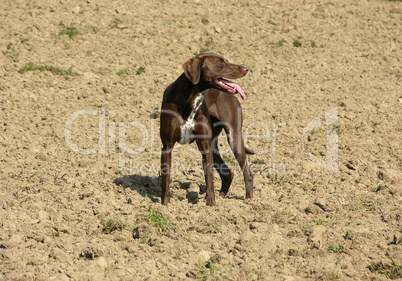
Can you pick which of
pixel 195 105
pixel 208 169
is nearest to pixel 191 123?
pixel 195 105

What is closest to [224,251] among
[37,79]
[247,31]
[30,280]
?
[30,280]

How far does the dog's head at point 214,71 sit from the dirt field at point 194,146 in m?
1.50

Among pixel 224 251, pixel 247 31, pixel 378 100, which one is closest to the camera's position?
pixel 224 251

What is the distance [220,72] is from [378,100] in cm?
457

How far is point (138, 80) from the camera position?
31.4 ft

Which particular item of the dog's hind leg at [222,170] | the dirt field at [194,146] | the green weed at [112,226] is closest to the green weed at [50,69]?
the dirt field at [194,146]

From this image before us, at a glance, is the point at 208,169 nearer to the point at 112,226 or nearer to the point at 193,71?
the point at 193,71

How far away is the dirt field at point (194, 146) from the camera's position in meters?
5.14

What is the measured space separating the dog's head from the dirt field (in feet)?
4.92

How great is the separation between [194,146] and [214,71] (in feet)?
8.20

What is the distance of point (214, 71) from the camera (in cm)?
593

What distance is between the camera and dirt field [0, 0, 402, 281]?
514 cm

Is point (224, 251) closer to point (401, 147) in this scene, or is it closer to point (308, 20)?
point (401, 147)

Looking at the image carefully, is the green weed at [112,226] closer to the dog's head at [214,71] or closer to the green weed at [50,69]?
the dog's head at [214,71]
